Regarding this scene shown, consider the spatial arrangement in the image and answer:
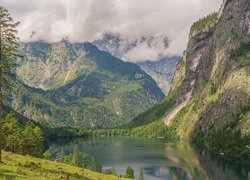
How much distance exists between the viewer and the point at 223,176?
619 feet

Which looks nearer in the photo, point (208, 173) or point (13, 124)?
point (13, 124)

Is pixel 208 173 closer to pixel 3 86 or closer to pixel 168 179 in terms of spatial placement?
pixel 168 179

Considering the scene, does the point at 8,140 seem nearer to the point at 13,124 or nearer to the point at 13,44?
the point at 13,124

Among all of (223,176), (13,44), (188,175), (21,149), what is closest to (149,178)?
(188,175)

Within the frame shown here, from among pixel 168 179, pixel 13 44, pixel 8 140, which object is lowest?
pixel 168 179

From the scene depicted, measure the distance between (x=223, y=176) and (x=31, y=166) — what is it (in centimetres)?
14332

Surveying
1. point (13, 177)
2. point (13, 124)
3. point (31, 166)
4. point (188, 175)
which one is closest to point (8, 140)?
point (13, 124)

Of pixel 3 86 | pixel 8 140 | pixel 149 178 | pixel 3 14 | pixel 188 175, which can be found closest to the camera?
pixel 3 14

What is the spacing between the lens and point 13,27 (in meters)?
57.9

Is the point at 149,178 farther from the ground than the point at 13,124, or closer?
closer

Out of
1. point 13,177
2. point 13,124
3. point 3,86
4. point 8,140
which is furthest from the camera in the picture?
point 13,124

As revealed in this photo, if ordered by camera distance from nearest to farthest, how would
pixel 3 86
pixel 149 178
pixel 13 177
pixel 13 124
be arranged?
pixel 13 177, pixel 3 86, pixel 13 124, pixel 149 178

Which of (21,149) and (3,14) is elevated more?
(3,14)

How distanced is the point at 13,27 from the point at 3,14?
237 cm
